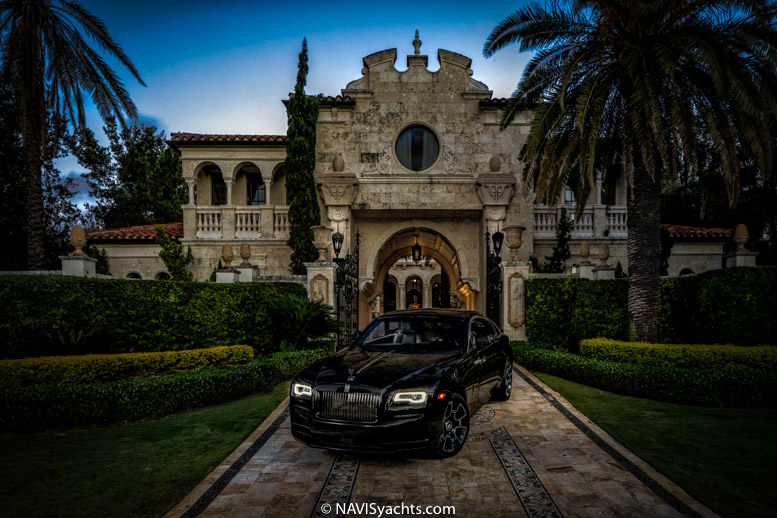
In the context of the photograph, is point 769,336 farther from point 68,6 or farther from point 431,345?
point 68,6

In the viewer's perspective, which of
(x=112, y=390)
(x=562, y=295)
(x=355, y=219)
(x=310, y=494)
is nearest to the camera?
(x=310, y=494)

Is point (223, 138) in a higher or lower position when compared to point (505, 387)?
higher

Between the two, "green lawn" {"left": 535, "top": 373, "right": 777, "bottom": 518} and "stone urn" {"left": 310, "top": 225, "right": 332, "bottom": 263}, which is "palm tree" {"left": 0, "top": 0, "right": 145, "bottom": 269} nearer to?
"stone urn" {"left": 310, "top": 225, "right": 332, "bottom": 263}

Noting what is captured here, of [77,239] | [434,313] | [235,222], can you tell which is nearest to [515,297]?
[434,313]

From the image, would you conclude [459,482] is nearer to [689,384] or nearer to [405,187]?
[689,384]

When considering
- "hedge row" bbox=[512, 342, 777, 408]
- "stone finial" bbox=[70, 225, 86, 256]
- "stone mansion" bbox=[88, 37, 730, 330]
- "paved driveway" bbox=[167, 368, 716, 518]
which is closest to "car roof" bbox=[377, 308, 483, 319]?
"paved driveway" bbox=[167, 368, 716, 518]

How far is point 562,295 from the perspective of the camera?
41.4 ft

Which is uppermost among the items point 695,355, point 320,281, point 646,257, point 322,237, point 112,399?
point 322,237

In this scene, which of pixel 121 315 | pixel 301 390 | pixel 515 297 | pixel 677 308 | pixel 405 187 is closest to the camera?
pixel 301 390

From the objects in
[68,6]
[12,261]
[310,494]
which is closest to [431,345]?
[310,494]

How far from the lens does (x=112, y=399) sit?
6.96 m

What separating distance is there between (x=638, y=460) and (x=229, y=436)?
18.2 feet

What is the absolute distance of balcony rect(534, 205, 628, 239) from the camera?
1697 cm

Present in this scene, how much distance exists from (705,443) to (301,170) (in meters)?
14.0
